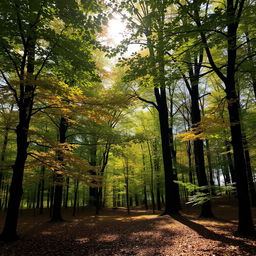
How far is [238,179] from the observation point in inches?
230

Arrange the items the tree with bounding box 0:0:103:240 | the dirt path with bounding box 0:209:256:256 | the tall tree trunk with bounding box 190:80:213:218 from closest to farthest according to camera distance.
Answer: the dirt path with bounding box 0:209:256:256, the tree with bounding box 0:0:103:240, the tall tree trunk with bounding box 190:80:213:218

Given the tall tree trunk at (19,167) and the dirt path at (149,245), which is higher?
the tall tree trunk at (19,167)

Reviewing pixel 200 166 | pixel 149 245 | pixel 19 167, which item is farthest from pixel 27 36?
pixel 200 166

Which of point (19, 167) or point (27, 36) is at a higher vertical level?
point (27, 36)

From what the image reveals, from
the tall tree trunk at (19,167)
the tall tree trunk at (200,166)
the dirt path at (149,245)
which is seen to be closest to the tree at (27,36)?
the tall tree trunk at (19,167)

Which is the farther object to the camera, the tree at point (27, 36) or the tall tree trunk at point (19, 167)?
the tall tree trunk at point (19, 167)

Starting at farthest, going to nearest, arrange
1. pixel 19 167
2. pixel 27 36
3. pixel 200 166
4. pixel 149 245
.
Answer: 1. pixel 200 166
2. pixel 19 167
3. pixel 27 36
4. pixel 149 245

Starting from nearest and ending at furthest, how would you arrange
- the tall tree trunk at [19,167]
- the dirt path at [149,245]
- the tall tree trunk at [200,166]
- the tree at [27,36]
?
the dirt path at [149,245] → the tree at [27,36] → the tall tree trunk at [19,167] → the tall tree trunk at [200,166]

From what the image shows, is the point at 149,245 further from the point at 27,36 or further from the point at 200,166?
the point at 27,36

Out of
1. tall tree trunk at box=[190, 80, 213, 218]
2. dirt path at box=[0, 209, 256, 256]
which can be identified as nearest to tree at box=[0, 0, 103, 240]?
dirt path at box=[0, 209, 256, 256]

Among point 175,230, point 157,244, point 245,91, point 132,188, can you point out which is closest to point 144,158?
point 132,188

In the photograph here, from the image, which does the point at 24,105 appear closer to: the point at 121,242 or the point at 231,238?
the point at 121,242

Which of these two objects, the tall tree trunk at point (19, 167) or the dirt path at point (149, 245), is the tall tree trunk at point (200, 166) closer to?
the dirt path at point (149, 245)

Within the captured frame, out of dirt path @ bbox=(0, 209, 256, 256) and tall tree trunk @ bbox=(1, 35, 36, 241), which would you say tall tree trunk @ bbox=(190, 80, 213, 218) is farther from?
tall tree trunk @ bbox=(1, 35, 36, 241)
